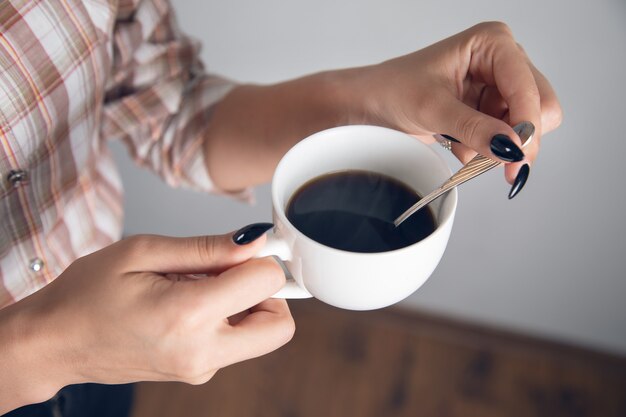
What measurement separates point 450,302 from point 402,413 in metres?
0.30

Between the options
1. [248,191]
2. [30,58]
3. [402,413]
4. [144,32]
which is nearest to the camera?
[30,58]

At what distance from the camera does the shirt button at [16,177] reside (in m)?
0.64

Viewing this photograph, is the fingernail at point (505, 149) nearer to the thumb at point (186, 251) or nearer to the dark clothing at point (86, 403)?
the thumb at point (186, 251)

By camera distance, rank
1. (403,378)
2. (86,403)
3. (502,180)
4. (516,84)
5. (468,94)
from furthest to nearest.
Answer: (403,378) → (502,180) → (86,403) → (468,94) → (516,84)

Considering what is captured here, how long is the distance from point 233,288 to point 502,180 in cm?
67

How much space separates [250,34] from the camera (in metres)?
1.02

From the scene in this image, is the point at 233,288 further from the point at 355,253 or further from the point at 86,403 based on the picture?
the point at 86,403

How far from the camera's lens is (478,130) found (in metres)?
0.52

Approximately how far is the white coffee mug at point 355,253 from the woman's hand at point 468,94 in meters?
0.05

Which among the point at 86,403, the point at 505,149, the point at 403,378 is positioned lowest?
the point at 403,378

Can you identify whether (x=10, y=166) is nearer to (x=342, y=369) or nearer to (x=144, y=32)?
(x=144, y=32)

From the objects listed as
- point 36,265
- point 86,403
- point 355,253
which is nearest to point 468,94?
point 355,253

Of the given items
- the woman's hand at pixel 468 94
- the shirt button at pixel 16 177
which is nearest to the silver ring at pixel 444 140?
the woman's hand at pixel 468 94

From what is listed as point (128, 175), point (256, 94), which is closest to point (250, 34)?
point (256, 94)
